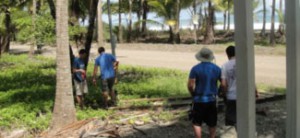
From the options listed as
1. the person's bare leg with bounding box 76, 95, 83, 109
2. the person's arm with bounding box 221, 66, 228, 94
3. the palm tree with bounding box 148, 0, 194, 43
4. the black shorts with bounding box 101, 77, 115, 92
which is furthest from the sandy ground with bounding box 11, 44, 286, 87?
the person's arm with bounding box 221, 66, 228, 94

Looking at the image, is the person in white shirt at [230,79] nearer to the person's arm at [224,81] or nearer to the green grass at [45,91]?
the person's arm at [224,81]

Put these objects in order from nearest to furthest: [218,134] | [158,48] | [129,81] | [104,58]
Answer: [218,134] < [104,58] < [129,81] < [158,48]

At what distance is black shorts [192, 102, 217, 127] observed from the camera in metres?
7.57

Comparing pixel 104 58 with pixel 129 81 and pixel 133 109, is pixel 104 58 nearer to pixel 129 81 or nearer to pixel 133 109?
pixel 133 109

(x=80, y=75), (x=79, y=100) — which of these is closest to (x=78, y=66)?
(x=80, y=75)

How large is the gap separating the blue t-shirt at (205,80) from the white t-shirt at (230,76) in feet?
0.30

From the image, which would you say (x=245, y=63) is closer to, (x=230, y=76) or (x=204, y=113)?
(x=230, y=76)

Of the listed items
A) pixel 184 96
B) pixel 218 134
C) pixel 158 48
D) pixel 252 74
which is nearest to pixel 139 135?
pixel 218 134

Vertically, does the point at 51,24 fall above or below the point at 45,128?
above

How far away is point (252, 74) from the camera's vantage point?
4.55 meters

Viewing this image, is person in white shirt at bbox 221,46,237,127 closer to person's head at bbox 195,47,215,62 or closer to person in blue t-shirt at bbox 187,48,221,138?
person in blue t-shirt at bbox 187,48,221,138

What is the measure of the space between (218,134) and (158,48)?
25.8 metres

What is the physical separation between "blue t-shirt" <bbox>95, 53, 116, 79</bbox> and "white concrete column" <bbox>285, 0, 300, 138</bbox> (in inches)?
253

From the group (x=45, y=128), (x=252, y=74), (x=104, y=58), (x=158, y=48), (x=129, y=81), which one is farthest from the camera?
(x=158, y=48)
